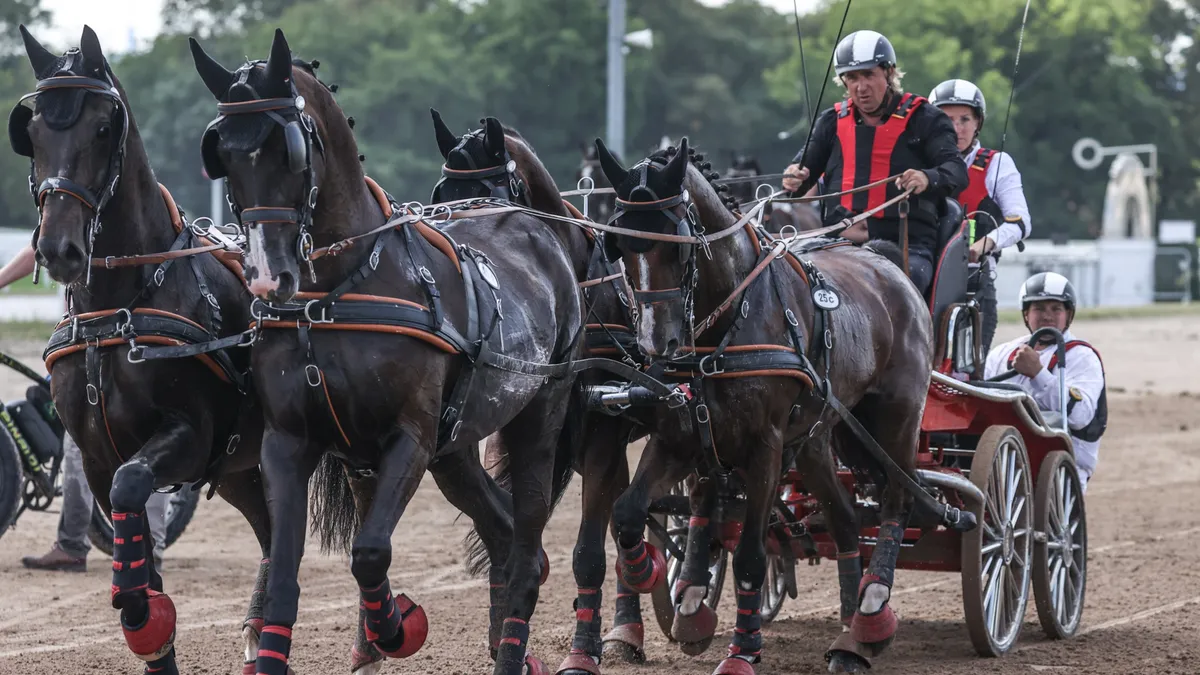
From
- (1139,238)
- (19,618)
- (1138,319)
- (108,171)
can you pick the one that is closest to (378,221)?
(108,171)

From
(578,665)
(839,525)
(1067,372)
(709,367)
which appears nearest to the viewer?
(709,367)

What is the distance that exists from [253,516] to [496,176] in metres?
1.75

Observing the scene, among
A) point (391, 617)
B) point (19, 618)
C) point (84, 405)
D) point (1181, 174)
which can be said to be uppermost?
point (1181, 174)

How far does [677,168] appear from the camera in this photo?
5.94 metres

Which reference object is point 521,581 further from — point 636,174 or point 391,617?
point 636,174

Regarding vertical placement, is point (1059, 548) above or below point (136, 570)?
below

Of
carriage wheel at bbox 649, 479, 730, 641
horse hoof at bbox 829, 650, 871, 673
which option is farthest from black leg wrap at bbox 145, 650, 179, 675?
horse hoof at bbox 829, 650, 871, 673

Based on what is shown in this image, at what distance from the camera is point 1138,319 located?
32.4 meters

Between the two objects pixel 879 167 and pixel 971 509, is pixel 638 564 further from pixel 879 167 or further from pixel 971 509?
pixel 879 167

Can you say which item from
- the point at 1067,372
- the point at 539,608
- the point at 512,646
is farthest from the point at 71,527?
the point at 1067,372

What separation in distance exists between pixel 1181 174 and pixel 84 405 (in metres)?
56.1

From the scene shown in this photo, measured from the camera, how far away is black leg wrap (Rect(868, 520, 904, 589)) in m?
7.06

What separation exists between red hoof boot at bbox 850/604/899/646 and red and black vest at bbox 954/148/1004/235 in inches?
102

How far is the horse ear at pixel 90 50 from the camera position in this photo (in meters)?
5.32
